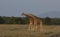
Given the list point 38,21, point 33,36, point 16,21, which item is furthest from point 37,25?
point 16,21

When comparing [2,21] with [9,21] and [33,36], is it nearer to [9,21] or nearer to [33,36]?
[9,21]

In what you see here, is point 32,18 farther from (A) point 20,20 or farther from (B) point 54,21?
(B) point 54,21

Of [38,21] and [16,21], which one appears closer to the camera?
[38,21]

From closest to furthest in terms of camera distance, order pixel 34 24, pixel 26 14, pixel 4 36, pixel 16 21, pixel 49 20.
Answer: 1. pixel 4 36
2. pixel 26 14
3. pixel 34 24
4. pixel 16 21
5. pixel 49 20

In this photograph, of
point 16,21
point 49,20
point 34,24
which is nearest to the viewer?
point 34,24

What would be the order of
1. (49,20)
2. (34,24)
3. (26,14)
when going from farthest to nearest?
(49,20) < (34,24) < (26,14)

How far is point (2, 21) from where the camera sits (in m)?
29.5

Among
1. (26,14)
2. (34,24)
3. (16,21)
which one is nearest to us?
(26,14)

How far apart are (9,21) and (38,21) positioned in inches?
554

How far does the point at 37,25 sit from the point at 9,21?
14010 millimetres

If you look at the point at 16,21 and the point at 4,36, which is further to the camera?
the point at 16,21

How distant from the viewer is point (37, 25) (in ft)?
53.0

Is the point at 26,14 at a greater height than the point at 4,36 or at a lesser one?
greater

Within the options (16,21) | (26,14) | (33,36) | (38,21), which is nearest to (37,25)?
(38,21)
